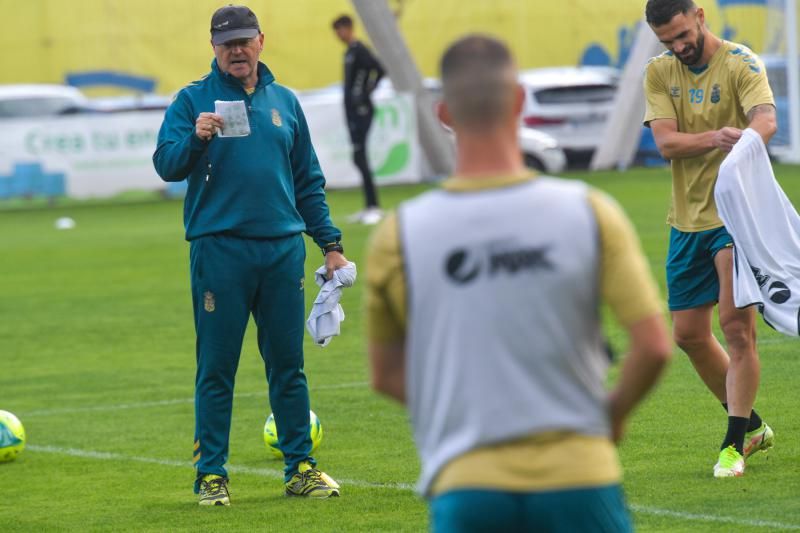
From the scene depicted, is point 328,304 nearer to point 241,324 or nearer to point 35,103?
point 241,324

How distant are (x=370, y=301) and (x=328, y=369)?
8250 millimetres

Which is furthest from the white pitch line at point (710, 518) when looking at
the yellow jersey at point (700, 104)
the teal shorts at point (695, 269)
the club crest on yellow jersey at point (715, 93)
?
the club crest on yellow jersey at point (715, 93)

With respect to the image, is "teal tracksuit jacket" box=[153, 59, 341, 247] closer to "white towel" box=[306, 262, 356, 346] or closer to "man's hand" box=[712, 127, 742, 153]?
"white towel" box=[306, 262, 356, 346]

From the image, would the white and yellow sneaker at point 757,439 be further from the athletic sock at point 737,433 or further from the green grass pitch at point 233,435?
the athletic sock at point 737,433

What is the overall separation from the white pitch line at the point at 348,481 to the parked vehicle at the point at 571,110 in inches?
934

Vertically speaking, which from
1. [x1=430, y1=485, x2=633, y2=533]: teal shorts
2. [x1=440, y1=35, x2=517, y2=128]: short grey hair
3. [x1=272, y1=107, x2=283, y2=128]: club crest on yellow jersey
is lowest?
[x1=430, y1=485, x2=633, y2=533]: teal shorts

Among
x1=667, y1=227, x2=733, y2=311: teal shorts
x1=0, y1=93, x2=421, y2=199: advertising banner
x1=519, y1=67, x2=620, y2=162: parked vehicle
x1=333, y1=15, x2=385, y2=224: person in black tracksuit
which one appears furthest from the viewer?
x1=519, y1=67, x2=620, y2=162: parked vehicle

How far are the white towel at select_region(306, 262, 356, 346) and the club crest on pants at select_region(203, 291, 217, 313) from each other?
0.53 meters

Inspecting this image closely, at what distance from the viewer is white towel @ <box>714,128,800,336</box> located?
7.39m

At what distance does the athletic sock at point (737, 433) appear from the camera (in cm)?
766

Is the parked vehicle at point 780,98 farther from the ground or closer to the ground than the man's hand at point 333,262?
closer to the ground

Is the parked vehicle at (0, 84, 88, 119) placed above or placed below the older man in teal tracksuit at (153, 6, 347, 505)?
below

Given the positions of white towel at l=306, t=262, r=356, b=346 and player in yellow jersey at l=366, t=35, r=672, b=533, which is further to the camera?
white towel at l=306, t=262, r=356, b=346

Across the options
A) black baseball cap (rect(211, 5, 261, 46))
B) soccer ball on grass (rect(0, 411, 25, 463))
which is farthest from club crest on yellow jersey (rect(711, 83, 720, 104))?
soccer ball on grass (rect(0, 411, 25, 463))
